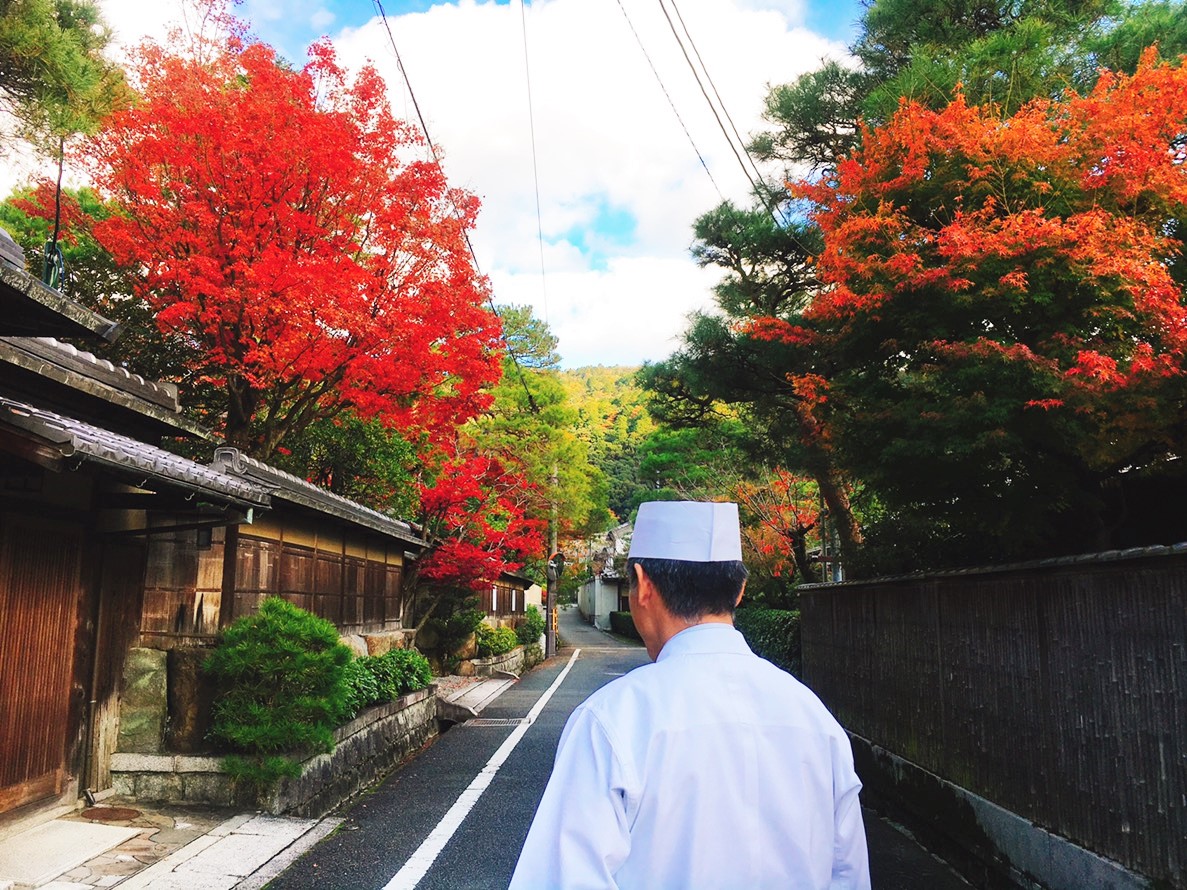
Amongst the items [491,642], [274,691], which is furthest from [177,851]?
[491,642]

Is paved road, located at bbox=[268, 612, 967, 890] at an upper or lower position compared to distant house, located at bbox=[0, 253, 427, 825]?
lower

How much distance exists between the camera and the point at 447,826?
26.7ft

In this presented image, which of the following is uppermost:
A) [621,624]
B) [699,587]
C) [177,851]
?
[699,587]

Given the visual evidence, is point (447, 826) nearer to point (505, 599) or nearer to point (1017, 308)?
point (1017, 308)

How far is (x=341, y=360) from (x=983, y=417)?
33.2 ft

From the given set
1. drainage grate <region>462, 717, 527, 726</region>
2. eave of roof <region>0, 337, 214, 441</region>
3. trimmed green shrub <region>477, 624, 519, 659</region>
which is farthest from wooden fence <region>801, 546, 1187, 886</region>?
trimmed green shrub <region>477, 624, 519, 659</region>

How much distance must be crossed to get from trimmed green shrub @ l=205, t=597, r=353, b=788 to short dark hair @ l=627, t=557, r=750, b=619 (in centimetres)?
697

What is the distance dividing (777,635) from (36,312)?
16.0 meters

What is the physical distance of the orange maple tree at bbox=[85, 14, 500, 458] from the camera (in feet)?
44.1

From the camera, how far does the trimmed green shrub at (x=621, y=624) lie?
5947 centimetres

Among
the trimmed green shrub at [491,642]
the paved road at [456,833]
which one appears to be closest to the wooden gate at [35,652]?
the paved road at [456,833]

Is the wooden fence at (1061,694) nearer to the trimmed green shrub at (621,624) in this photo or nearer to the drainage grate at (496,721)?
the drainage grate at (496,721)

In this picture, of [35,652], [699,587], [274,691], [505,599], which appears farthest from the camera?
[505,599]

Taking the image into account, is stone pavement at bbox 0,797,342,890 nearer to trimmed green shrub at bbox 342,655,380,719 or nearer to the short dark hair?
trimmed green shrub at bbox 342,655,380,719
